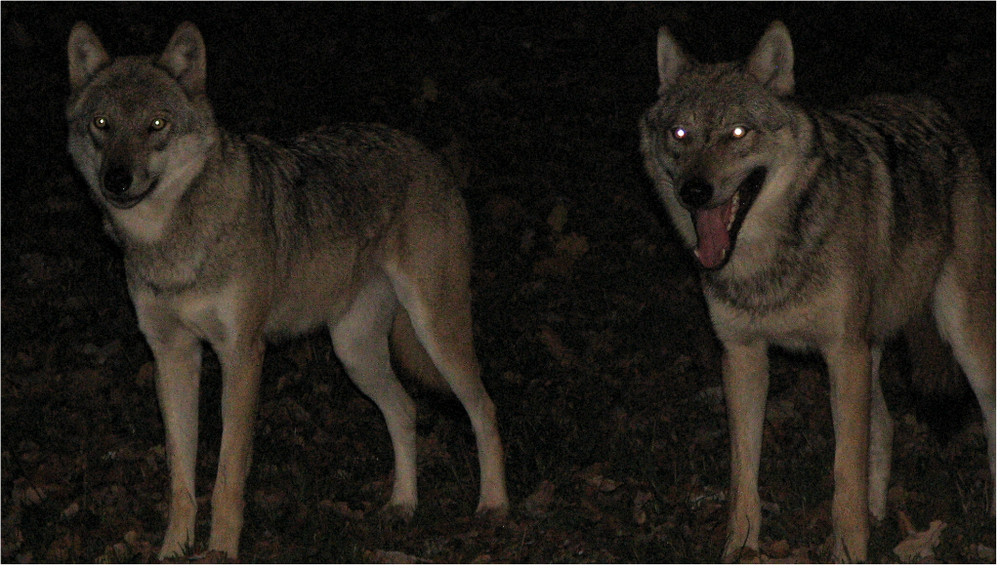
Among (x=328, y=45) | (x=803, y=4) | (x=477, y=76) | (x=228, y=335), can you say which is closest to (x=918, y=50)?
(x=803, y=4)

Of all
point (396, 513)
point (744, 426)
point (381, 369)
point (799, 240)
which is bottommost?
point (396, 513)

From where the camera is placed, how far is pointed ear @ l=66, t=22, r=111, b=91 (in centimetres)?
518

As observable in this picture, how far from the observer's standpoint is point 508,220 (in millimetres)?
9031

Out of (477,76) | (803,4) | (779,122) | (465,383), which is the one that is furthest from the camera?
(803,4)

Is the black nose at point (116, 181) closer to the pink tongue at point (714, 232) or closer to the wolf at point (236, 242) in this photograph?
the wolf at point (236, 242)

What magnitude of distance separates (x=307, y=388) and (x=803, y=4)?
290 inches

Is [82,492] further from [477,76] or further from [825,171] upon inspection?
[477,76]

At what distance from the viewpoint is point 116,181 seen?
475 centimetres

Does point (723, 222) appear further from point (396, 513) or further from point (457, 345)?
point (396, 513)

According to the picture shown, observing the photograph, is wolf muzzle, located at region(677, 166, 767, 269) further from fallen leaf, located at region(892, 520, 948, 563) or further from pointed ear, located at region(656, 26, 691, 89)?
fallen leaf, located at region(892, 520, 948, 563)

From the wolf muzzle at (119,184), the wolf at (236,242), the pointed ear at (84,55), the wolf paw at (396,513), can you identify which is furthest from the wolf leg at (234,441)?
the pointed ear at (84,55)

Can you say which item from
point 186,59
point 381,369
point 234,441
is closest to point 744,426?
point 381,369

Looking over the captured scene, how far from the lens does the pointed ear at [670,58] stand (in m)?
5.09

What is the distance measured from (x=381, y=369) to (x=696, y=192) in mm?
2252
